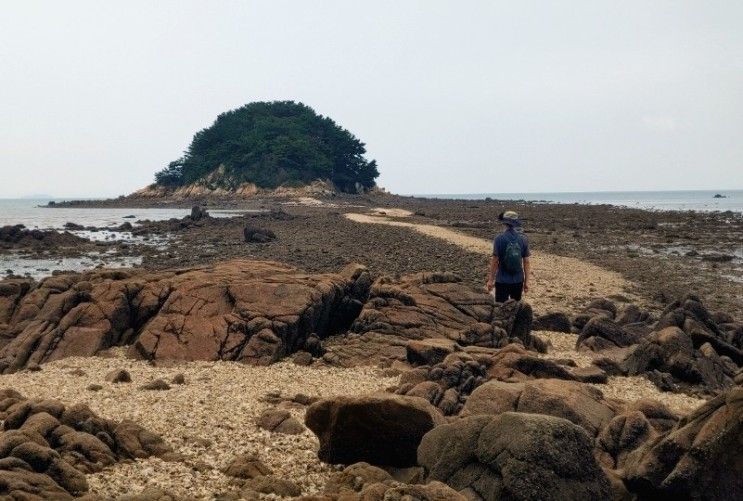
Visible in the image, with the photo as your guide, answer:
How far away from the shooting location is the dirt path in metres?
23.5

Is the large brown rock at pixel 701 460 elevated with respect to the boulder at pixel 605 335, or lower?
elevated

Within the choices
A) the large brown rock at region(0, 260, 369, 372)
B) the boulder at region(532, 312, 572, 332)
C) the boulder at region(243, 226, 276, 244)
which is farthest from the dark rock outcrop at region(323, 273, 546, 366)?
the boulder at region(243, 226, 276, 244)

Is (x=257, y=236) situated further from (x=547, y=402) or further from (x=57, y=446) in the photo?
(x=547, y=402)

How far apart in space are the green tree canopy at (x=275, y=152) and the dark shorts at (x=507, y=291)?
296 ft

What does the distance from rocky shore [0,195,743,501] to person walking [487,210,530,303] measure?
2.12ft

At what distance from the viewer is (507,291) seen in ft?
56.2

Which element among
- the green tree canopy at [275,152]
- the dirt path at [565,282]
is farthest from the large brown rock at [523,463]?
the green tree canopy at [275,152]

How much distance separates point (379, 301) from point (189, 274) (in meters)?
4.76

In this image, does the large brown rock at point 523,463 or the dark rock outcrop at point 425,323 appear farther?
the dark rock outcrop at point 425,323

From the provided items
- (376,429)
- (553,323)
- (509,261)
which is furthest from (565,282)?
(376,429)

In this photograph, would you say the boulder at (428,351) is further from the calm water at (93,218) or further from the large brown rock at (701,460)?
the calm water at (93,218)

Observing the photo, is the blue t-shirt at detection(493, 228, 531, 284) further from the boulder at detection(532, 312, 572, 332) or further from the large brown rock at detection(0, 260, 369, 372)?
the large brown rock at detection(0, 260, 369, 372)

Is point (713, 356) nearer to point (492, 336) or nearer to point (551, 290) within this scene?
point (492, 336)

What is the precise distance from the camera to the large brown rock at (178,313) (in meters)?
14.9
